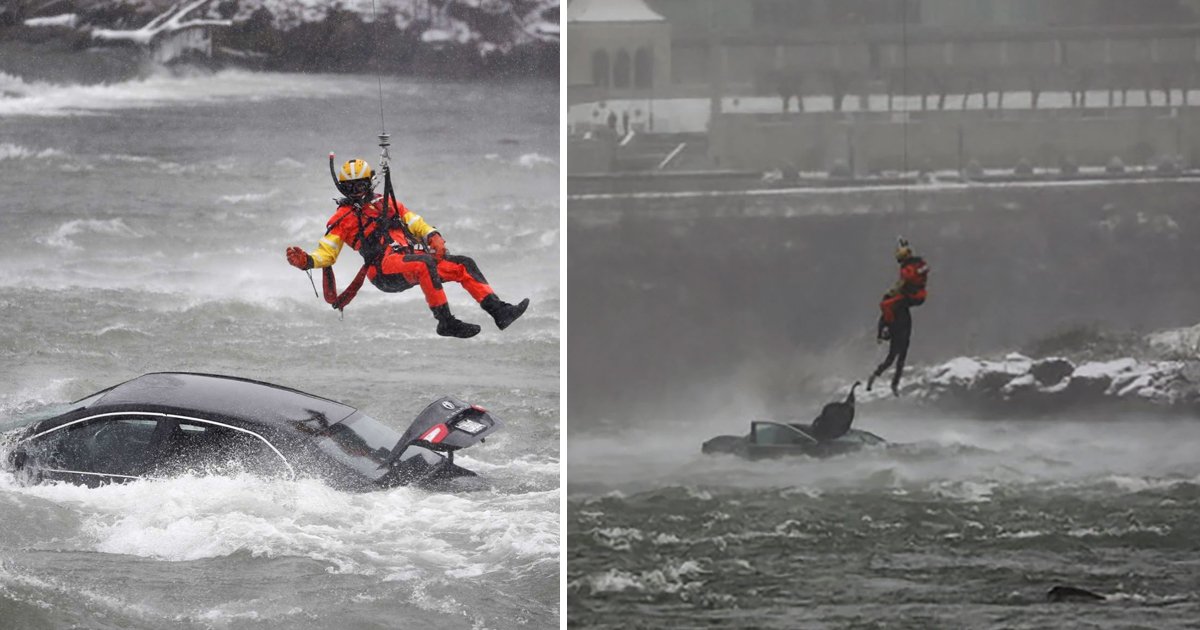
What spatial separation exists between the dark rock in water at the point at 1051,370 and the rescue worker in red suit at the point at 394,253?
1760 mm

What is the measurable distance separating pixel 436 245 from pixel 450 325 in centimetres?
27

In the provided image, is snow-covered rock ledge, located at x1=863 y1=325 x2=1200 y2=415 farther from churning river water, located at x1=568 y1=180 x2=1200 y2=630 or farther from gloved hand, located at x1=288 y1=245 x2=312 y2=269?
gloved hand, located at x1=288 y1=245 x2=312 y2=269

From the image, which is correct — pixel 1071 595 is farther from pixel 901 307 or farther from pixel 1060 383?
pixel 901 307

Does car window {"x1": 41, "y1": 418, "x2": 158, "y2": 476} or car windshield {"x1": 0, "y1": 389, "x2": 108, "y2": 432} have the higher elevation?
car windshield {"x1": 0, "y1": 389, "x2": 108, "y2": 432}

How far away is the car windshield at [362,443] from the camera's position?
4.49m

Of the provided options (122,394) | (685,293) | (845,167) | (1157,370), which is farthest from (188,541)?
(1157,370)

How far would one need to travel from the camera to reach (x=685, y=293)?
4.75 m

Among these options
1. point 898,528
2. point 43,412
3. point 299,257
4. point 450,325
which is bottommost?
point 898,528

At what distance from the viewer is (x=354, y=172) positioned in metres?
4.58

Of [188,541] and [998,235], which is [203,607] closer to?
[188,541]

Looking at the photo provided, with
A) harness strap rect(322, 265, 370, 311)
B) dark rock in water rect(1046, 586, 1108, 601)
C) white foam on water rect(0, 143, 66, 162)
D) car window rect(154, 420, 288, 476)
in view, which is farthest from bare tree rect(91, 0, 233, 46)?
dark rock in water rect(1046, 586, 1108, 601)

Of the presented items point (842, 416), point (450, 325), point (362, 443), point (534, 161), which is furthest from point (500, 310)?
point (842, 416)

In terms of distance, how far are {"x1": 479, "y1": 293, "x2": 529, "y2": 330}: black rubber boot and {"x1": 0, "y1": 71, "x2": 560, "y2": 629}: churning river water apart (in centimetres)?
3

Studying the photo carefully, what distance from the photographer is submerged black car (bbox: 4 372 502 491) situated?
4.40 metres
